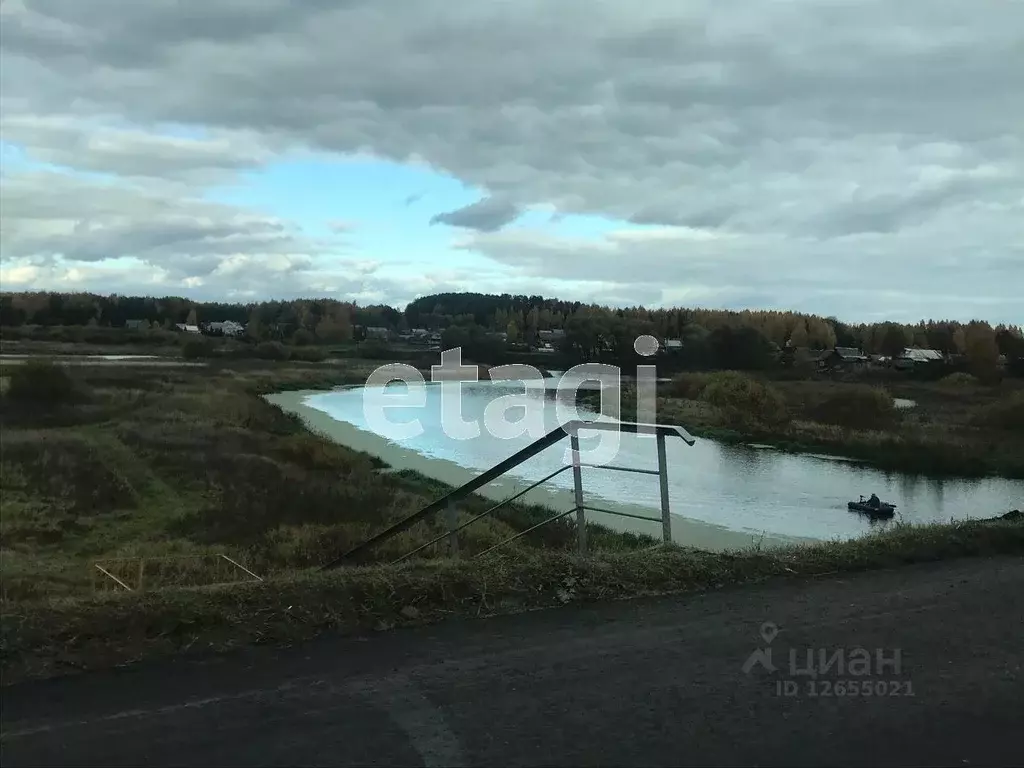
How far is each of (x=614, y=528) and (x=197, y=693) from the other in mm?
15218

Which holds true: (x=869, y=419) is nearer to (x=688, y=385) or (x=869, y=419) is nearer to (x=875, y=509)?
(x=688, y=385)

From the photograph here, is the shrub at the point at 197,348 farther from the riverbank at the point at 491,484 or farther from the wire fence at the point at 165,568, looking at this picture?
the wire fence at the point at 165,568

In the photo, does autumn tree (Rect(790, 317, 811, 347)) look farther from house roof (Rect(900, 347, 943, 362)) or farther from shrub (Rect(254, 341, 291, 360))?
shrub (Rect(254, 341, 291, 360))

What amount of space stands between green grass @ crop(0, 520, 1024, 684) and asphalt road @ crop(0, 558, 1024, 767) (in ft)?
0.59

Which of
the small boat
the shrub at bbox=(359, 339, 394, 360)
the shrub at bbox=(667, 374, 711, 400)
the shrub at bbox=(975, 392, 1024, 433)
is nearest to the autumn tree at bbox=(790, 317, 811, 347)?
the shrub at bbox=(667, 374, 711, 400)

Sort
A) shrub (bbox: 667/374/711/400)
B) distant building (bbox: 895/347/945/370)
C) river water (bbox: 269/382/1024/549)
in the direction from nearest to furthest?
river water (bbox: 269/382/1024/549) → shrub (bbox: 667/374/711/400) → distant building (bbox: 895/347/945/370)

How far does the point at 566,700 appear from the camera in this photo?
12.2ft

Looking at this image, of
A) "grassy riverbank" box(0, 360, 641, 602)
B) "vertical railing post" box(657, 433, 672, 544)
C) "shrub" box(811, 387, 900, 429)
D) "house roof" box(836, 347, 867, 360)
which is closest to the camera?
"vertical railing post" box(657, 433, 672, 544)

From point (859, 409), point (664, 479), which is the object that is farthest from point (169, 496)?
point (859, 409)

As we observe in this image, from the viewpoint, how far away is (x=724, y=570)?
570 cm

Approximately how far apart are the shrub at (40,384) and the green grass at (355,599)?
54.1 feet

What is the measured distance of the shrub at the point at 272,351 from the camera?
121 feet

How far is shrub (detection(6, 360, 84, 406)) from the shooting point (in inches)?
733

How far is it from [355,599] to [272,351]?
34917 mm
